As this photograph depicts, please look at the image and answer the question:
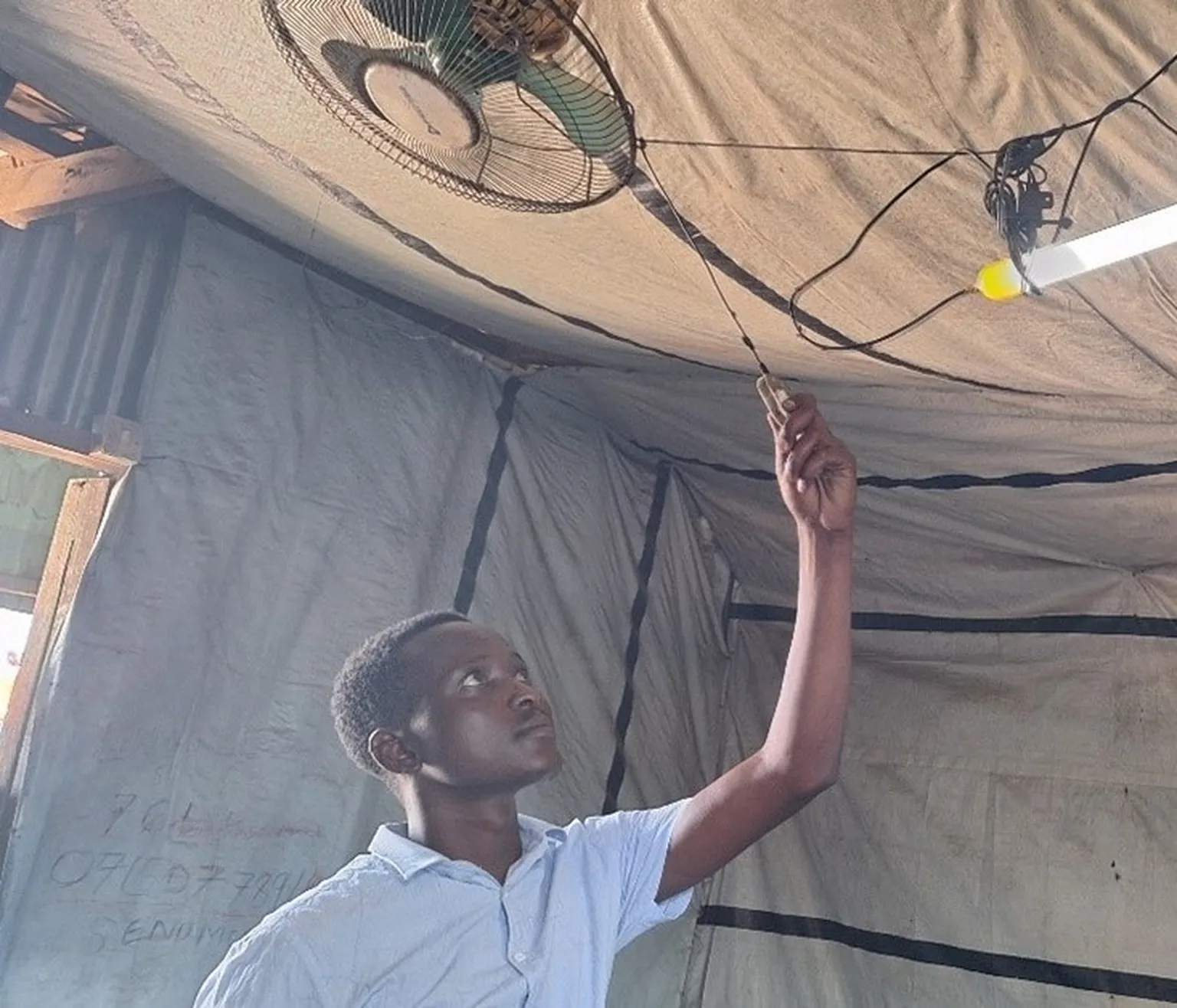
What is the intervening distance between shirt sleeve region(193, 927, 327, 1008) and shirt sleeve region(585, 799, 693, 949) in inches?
14.1

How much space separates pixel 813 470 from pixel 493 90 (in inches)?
19.3

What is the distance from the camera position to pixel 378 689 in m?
1.39

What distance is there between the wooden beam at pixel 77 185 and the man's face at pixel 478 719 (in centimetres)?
109

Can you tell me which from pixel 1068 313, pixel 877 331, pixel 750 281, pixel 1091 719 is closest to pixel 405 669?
pixel 750 281

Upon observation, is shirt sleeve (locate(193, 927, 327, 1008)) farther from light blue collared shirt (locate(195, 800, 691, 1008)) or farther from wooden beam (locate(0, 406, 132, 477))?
wooden beam (locate(0, 406, 132, 477))

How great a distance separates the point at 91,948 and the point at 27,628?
515 millimetres

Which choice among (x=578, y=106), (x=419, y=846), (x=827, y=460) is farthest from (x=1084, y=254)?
(x=419, y=846)

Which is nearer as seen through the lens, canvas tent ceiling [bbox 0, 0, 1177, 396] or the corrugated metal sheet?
canvas tent ceiling [bbox 0, 0, 1177, 396]

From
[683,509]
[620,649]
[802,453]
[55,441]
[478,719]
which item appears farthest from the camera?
[683,509]

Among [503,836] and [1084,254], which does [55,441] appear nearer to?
[503,836]

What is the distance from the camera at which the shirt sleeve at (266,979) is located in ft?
3.46

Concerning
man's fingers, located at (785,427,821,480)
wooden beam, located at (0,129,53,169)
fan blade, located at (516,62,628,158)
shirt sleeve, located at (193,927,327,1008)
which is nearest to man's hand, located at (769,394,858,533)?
man's fingers, located at (785,427,821,480)

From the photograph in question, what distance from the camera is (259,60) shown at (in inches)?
50.0

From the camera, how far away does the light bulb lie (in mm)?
890
